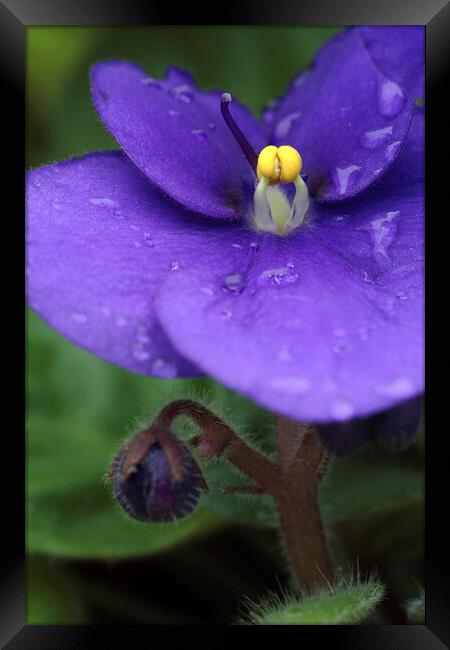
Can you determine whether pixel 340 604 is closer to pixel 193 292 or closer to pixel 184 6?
pixel 193 292

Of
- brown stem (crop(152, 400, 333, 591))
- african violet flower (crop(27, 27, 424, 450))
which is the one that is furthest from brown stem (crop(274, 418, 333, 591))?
african violet flower (crop(27, 27, 424, 450))

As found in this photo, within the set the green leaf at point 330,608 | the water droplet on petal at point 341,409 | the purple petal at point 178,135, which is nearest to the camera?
the water droplet on petal at point 341,409

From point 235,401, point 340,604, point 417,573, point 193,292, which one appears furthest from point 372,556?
point 193,292

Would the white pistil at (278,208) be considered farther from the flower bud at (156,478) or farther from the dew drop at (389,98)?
the flower bud at (156,478)

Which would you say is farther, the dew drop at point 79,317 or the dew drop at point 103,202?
the dew drop at point 103,202

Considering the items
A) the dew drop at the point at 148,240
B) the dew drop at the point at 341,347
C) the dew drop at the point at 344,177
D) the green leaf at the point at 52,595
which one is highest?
the dew drop at the point at 344,177

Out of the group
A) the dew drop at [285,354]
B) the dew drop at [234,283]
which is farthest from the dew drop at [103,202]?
the dew drop at [285,354]

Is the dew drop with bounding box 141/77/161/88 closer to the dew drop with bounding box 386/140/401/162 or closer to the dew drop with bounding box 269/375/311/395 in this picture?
the dew drop with bounding box 386/140/401/162
